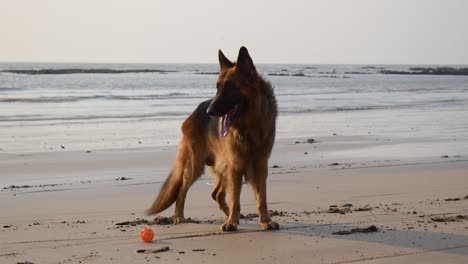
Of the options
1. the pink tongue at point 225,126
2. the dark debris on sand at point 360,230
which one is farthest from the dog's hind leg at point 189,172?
the dark debris on sand at point 360,230

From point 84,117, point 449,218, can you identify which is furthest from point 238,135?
point 84,117

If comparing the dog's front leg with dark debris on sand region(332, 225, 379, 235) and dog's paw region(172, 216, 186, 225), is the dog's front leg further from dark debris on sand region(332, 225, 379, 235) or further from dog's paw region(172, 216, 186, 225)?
dark debris on sand region(332, 225, 379, 235)

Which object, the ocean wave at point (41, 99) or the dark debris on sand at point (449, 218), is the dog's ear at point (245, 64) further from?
the ocean wave at point (41, 99)

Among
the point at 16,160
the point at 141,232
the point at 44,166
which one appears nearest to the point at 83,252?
the point at 141,232

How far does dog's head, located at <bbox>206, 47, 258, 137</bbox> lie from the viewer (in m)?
6.86

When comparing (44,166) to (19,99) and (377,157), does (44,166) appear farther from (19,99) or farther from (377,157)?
(19,99)

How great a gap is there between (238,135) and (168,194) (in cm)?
129

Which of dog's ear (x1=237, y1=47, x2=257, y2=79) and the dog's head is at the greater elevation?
dog's ear (x1=237, y1=47, x2=257, y2=79)

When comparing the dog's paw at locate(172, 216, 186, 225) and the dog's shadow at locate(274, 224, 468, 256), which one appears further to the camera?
the dog's paw at locate(172, 216, 186, 225)

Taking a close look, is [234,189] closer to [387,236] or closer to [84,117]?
[387,236]

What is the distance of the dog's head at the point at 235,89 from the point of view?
270 inches

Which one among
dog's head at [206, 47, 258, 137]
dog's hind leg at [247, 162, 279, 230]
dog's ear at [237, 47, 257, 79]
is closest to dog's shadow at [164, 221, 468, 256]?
dog's hind leg at [247, 162, 279, 230]

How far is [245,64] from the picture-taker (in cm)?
688

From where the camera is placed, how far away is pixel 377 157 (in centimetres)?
1302
